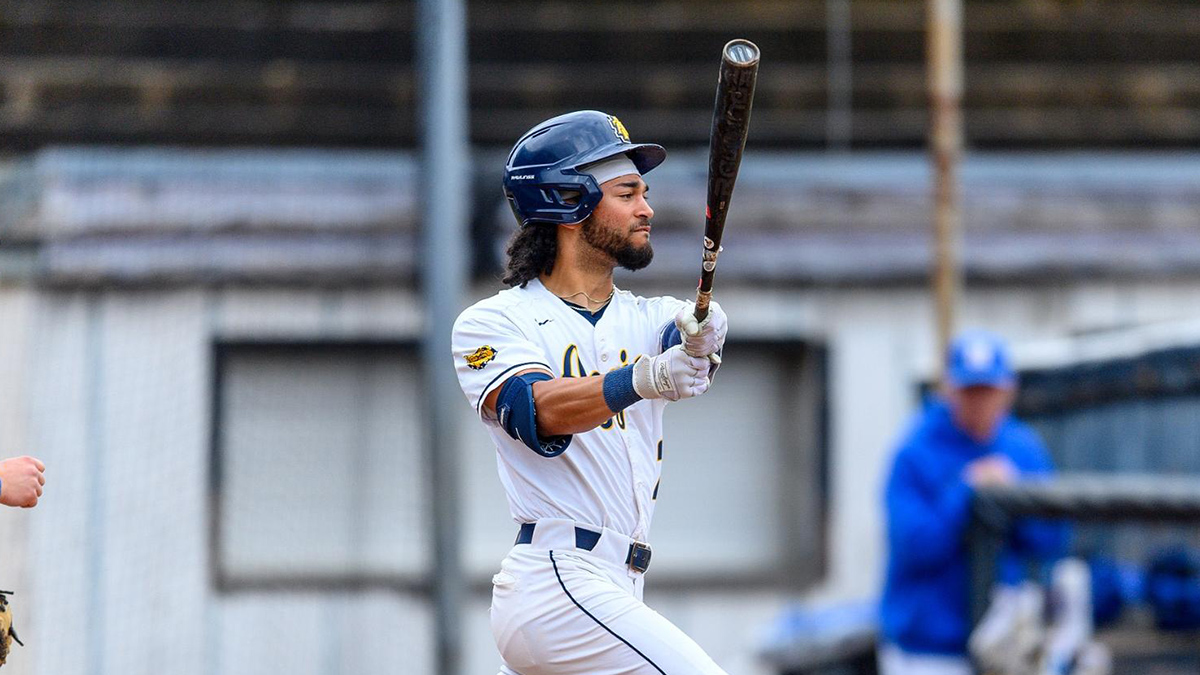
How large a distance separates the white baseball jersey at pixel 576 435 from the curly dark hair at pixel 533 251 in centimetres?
5

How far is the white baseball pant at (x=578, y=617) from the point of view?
326 cm

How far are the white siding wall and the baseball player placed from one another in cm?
284

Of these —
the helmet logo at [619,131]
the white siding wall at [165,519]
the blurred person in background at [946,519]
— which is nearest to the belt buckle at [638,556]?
the helmet logo at [619,131]

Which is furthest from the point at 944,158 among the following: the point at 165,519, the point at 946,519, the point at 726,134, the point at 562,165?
the point at 726,134

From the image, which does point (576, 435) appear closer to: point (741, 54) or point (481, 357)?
point (481, 357)

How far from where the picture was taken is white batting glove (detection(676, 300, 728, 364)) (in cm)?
302

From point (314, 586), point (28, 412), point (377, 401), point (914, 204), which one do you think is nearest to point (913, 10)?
point (914, 204)

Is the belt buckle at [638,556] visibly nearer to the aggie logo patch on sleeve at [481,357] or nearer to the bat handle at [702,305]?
the aggie logo patch on sleeve at [481,357]

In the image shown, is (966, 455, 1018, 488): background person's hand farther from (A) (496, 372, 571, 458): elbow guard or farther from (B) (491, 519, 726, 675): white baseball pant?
(A) (496, 372, 571, 458): elbow guard

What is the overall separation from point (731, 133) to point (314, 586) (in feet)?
14.2

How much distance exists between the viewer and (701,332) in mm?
3020

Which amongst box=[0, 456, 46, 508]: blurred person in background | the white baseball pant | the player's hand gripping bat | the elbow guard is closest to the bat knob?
the player's hand gripping bat

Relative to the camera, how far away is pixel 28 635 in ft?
20.1

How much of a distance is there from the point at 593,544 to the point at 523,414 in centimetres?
35
